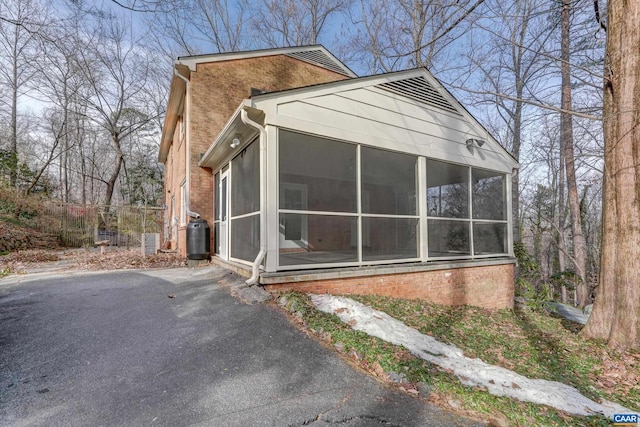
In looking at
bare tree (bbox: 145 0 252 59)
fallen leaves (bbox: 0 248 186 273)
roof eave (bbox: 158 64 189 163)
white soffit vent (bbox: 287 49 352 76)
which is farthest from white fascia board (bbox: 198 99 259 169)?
bare tree (bbox: 145 0 252 59)

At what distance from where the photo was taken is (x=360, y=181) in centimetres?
→ 546

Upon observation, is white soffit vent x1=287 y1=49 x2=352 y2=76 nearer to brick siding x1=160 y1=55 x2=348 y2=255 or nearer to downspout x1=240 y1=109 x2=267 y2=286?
brick siding x1=160 y1=55 x2=348 y2=255

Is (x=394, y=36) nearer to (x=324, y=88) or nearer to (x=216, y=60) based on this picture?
(x=216, y=60)

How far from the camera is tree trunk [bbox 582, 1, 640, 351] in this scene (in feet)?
14.5

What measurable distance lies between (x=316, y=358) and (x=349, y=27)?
15.7 metres

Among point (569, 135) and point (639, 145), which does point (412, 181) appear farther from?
point (569, 135)

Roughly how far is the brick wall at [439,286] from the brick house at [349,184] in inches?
1.1

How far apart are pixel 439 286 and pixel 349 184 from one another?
2919 mm

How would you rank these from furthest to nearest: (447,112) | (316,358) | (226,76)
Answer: (226,76), (447,112), (316,358)

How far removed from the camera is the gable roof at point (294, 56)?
8.14 m

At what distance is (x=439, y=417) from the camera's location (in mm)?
2277

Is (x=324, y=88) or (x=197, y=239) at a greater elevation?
(x=324, y=88)

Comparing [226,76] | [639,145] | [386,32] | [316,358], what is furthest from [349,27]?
[316,358]

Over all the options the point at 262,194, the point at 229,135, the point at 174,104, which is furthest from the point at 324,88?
the point at 174,104
